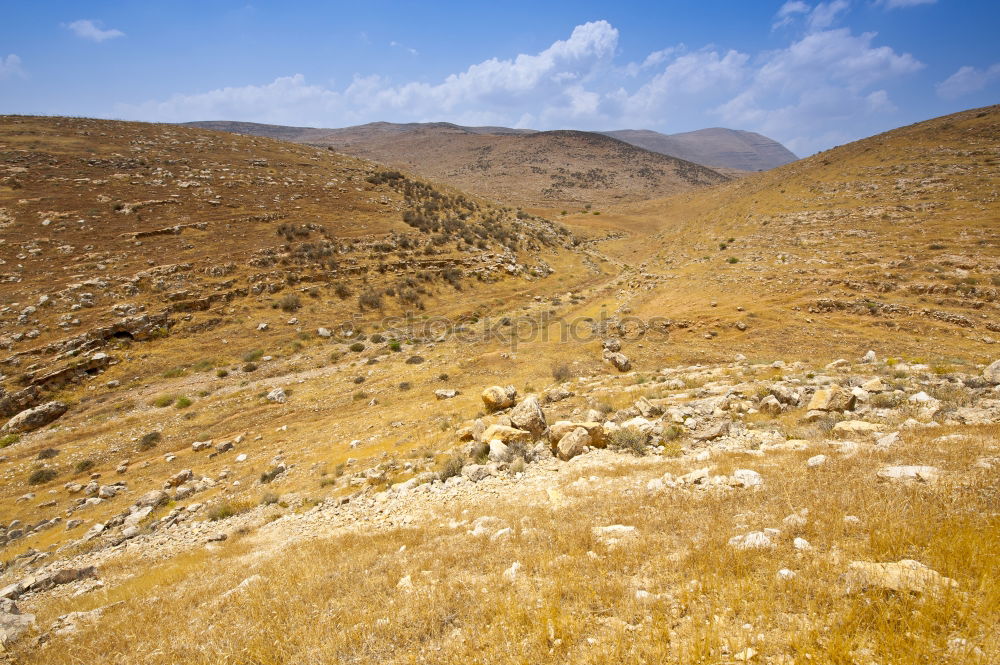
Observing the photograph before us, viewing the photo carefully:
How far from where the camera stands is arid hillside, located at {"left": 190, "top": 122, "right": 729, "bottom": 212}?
3088 inches

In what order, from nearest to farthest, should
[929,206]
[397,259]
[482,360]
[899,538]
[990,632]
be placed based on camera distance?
[990,632] → [899,538] → [482,360] → [929,206] → [397,259]

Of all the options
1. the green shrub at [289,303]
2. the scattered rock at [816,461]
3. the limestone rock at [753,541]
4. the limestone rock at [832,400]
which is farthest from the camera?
the green shrub at [289,303]

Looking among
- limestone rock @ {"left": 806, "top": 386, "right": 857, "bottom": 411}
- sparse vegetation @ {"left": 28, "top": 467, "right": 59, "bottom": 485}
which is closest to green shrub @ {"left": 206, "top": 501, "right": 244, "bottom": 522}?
sparse vegetation @ {"left": 28, "top": 467, "right": 59, "bottom": 485}

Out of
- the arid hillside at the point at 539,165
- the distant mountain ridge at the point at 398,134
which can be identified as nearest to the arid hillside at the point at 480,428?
the arid hillside at the point at 539,165

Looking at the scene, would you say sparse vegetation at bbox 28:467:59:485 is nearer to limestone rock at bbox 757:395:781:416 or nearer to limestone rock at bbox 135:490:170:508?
limestone rock at bbox 135:490:170:508

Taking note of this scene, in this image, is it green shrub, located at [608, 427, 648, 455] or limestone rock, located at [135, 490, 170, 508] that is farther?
limestone rock, located at [135, 490, 170, 508]

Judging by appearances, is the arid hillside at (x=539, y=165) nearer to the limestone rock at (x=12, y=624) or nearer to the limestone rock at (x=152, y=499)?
the limestone rock at (x=152, y=499)

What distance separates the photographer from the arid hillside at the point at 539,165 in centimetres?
7844

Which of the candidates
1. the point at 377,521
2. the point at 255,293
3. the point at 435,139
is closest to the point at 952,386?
the point at 377,521

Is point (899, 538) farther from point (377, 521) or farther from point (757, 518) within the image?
point (377, 521)

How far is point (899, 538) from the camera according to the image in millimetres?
3605

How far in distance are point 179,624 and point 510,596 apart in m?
4.07

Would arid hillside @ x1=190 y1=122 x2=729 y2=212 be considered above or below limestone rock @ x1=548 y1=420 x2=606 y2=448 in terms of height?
above

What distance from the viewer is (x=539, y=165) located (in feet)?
311
